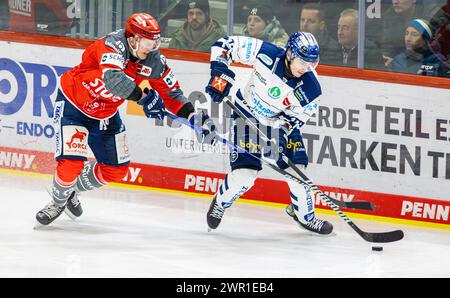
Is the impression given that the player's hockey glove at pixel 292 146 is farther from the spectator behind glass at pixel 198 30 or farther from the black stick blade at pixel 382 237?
the spectator behind glass at pixel 198 30

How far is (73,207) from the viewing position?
23.7ft

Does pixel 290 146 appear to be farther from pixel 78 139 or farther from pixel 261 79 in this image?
pixel 78 139

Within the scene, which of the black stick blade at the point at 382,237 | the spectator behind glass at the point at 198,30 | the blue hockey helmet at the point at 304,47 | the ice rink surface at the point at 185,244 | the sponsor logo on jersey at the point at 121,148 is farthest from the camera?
the spectator behind glass at the point at 198,30

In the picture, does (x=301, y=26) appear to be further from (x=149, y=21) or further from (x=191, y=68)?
(x=149, y=21)

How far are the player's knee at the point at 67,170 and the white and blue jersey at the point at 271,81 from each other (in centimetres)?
103

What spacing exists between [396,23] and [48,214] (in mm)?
2574

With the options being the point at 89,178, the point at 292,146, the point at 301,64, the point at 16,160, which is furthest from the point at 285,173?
the point at 16,160

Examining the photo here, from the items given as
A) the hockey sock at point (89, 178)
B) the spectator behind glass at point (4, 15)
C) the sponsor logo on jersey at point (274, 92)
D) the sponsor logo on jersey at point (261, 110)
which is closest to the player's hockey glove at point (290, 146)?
the sponsor logo on jersey at point (261, 110)

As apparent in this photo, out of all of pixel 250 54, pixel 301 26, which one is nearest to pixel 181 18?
pixel 301 26

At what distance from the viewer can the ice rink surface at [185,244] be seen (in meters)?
6.05

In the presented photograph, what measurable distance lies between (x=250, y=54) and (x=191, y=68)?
151 cm

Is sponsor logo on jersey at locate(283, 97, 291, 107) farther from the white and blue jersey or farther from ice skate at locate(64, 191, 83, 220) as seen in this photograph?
ice skate at locate(64, 191, 83, 220)

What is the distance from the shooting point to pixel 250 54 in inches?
268

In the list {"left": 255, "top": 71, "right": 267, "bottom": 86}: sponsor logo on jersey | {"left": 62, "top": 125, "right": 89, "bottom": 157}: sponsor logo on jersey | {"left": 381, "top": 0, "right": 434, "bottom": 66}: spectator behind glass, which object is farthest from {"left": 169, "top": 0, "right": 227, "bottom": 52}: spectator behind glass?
{"left": 62, "top": 125, "right": 89, "bottom": 157}: sponsor logo on jersey
